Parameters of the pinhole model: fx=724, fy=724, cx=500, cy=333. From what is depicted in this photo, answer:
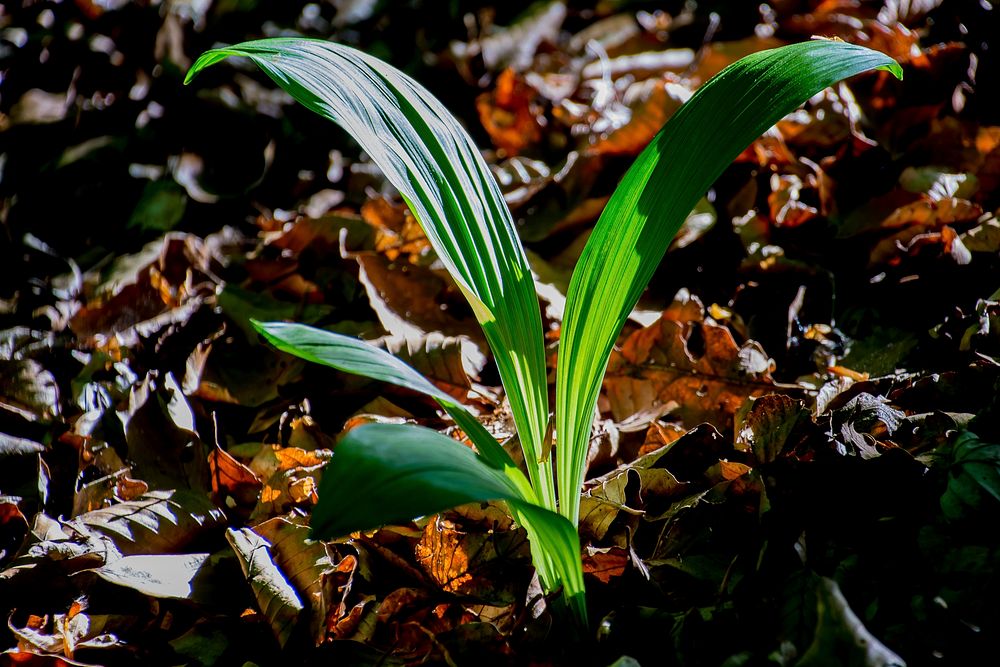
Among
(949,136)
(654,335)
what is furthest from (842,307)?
(949,136)

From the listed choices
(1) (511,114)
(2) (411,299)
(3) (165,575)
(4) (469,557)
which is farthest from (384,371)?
(1) (511,114)

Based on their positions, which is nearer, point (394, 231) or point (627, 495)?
point (627, 495)

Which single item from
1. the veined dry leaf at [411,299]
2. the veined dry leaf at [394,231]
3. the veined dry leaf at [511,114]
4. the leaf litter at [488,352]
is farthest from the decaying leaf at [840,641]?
the veined dry leaf at [511,114]

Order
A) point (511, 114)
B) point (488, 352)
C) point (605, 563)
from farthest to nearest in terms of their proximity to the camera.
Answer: point (511, 114), point (488, 352), point (605, 563)

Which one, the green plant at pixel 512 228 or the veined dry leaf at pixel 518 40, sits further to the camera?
the veined dry leaf at pixel 518 40

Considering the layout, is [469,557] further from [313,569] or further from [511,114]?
[511,114]

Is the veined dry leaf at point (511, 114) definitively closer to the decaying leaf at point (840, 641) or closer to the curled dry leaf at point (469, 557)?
the curled dry leaf at point (469, 557)
